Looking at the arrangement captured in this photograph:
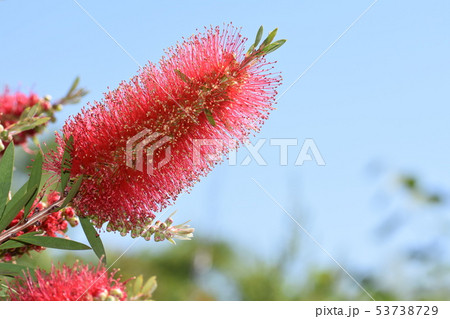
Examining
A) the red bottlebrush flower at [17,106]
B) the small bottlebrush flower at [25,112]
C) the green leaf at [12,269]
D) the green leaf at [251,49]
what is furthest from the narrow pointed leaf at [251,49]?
the green leaf at [12,269]

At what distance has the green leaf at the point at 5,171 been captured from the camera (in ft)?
3.25

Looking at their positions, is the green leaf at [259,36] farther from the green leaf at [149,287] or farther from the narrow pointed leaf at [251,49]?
the green leaf at [149,287]

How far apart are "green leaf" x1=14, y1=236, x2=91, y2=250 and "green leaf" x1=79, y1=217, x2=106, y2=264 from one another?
0.13 ft

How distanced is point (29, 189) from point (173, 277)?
5.01 metres

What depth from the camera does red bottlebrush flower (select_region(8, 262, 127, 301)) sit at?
0.91m

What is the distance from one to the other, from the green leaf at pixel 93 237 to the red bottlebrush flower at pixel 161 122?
0.14ft

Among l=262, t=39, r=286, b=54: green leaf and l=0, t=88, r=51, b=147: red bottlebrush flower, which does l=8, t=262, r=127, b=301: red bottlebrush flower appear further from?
l=262, t=39, r=286, b=54: green leaf

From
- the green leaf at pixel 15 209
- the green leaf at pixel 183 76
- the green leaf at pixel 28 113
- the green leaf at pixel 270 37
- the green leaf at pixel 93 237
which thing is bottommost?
the green leaf at pixel 93 237

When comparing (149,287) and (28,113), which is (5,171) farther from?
(149,287)

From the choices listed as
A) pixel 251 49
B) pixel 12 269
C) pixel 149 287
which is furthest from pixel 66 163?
pixel 251 49

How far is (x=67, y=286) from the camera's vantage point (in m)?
0.94

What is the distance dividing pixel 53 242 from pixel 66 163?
0.16 m
